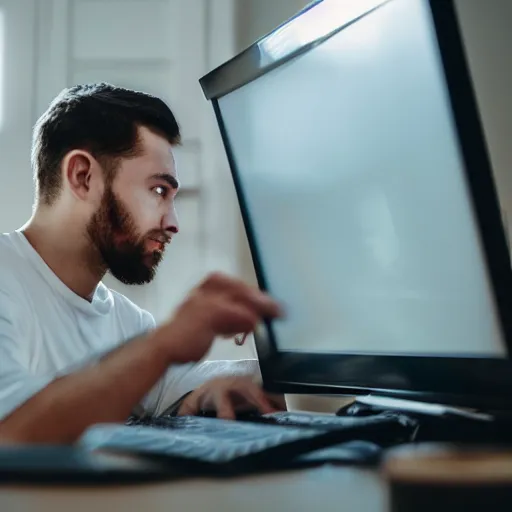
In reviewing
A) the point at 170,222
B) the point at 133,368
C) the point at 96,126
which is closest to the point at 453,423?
the point at 133,368

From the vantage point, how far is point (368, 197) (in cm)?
74

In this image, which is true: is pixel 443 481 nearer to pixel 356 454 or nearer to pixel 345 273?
pixel 356 454

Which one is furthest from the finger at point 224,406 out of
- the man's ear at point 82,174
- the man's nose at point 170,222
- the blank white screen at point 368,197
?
the man's ear at point 82,174

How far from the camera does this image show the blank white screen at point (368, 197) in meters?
0.64

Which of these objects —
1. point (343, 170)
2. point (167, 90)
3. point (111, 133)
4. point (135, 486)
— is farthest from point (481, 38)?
point (135, 486)

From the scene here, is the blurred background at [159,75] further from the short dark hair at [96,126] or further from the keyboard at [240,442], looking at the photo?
the keyboard at [240,442]

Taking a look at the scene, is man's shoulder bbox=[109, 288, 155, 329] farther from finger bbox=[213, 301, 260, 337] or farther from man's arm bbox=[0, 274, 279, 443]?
finger bbox=[213, 301, 260, 337]

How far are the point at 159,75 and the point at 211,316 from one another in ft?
4.19

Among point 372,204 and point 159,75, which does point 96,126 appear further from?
point 372,204

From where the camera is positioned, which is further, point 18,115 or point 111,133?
point 18,115

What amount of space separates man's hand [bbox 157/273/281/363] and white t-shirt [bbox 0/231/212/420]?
33 cm

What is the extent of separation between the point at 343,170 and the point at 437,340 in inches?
7.9

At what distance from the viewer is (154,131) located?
1.35 metres

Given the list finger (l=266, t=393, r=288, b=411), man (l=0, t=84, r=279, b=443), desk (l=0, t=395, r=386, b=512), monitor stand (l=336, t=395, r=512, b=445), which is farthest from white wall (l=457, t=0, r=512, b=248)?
desk (l=0, t=395, r=386, b=512)
